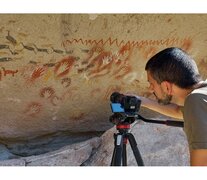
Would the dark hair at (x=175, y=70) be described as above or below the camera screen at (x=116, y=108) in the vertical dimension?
above

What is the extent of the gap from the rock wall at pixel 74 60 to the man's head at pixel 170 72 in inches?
103

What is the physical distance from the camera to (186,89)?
5.97ft

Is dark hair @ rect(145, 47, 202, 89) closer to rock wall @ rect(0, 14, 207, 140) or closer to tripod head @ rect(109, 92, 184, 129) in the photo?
tripod head @ rect(109, 92, 184, 129)

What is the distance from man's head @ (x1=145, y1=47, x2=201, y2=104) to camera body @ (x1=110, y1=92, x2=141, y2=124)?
0.97ft

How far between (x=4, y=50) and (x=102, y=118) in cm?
119

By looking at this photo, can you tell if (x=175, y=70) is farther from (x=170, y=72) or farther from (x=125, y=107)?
(x=125, y=107)

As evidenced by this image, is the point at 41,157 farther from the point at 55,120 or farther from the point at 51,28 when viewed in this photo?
the point at 51,28

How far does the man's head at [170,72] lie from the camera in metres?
1.81

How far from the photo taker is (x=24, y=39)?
4.36m

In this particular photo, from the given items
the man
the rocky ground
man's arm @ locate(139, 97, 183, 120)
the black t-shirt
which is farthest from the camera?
the rocky ground

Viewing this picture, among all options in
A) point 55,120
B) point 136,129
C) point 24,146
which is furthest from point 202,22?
point 24,146

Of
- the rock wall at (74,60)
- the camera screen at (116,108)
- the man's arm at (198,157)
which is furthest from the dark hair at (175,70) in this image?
the rock wall at (74,60)

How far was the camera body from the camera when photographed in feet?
7.05

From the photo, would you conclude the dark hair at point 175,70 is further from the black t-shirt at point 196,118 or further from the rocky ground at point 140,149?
the rocky ground at point 140,149
